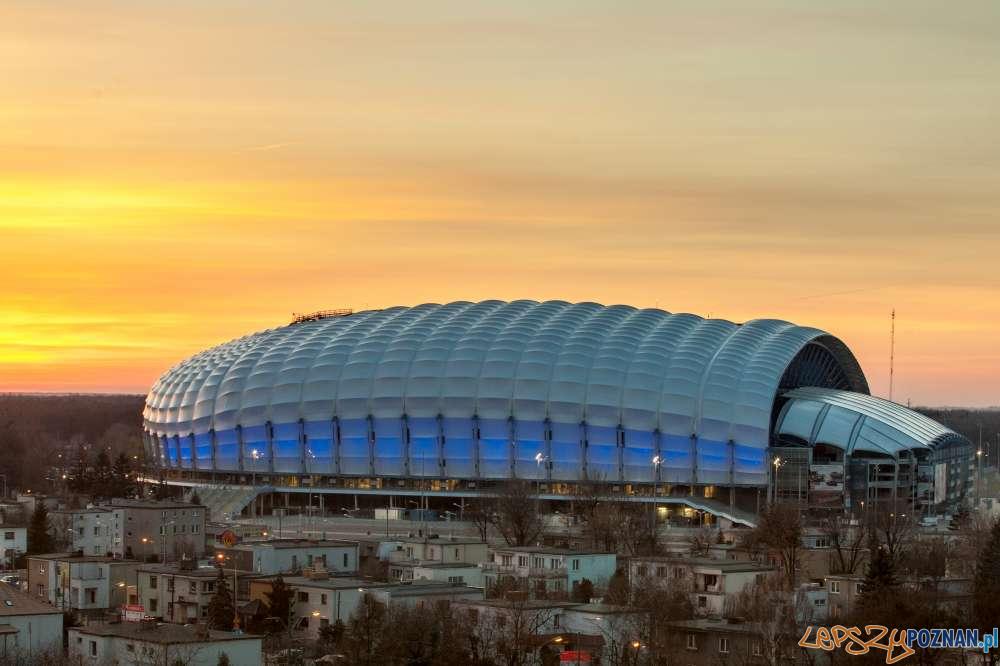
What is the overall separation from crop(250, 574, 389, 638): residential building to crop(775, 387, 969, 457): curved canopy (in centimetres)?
6246

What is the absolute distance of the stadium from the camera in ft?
440

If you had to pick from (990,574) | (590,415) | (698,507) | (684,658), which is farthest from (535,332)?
(684,658)

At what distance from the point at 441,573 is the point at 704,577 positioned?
12.1 meters

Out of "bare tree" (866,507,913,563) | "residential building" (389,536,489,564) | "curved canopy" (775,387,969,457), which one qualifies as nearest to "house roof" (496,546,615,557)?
"residential building" (389,536,489,564)

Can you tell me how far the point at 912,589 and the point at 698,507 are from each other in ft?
166

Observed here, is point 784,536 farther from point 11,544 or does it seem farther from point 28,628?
point 28,628

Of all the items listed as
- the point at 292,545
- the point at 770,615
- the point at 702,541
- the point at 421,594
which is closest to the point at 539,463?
the point at 702,541

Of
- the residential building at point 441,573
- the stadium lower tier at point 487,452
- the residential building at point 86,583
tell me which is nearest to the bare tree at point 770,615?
the residential building at point 441,573

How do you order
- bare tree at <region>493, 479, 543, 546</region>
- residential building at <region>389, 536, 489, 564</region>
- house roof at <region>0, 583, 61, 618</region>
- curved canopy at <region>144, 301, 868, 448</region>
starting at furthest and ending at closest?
curved canopy at <region>144, 301, 868, 448</region>
bare tree at <region>493, 479, 543, 546</region>
residential building at <region>389, 536, 489, 564</region>
house roof at <region>0, 583, 61, 618</region>

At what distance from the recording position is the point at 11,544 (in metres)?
105

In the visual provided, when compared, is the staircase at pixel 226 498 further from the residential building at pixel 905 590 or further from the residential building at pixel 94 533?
the residential building at pixel 905 590

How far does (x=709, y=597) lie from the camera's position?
80.5 metres

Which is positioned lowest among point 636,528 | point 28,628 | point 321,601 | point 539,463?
point 28,628

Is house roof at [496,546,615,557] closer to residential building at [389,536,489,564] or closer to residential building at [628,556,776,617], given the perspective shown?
residential building at [389,536,489,564]
